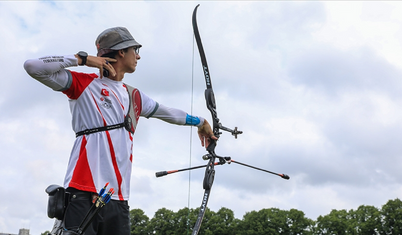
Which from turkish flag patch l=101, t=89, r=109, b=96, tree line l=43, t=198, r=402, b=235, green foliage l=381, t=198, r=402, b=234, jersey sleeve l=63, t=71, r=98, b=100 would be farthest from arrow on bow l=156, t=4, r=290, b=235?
green foliage l=381, t=198, r=402, b=234

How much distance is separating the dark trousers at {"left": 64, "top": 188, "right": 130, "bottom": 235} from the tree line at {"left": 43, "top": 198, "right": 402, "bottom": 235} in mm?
51371

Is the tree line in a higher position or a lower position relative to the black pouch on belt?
higher

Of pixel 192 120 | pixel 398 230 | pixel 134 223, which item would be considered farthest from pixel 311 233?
pixel 192 120

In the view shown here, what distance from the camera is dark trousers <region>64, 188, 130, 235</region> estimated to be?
3.75m

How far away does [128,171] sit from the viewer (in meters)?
4.27

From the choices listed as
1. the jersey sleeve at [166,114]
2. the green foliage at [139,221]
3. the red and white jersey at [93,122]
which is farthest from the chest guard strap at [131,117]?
Result: the green foliage at [139,221]

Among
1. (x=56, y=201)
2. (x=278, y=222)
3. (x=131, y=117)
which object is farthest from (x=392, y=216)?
(x=56, y=201)

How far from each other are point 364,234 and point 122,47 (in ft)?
190

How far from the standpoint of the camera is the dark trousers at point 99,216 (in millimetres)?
3752

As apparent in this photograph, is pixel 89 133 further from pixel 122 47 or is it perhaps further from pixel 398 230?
pixel 398 230

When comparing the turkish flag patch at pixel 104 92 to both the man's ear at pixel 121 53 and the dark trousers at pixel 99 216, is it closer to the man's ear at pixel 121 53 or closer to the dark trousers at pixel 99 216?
the man's ear at pixel 121 53

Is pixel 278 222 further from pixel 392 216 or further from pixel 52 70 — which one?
pixel 52 70

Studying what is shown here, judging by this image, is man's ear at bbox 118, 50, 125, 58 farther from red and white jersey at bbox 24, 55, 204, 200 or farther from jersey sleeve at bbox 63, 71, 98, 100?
jersey sleeve at bbox 63, 71, 98, 100

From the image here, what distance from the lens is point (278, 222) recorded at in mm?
64938
